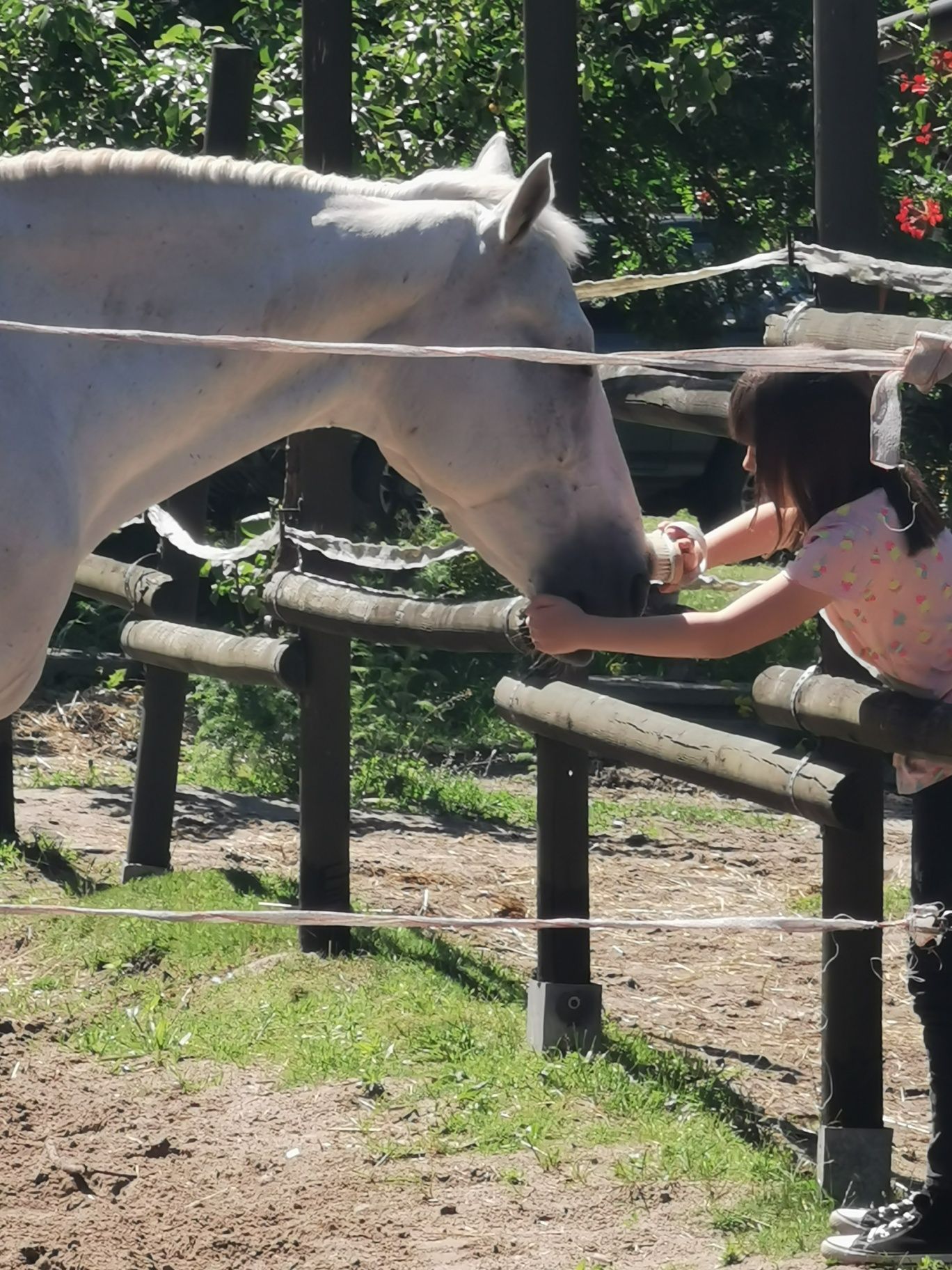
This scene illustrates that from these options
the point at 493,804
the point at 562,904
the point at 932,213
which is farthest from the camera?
the point at 493,804

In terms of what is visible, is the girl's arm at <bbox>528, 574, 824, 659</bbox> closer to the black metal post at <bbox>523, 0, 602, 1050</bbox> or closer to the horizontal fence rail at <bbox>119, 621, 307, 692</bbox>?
the black metal post at <bbox>523, 0, 602, 1050</bbox>

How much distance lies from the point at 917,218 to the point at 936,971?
153 inches

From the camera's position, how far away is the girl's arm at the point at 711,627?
8.70 ft

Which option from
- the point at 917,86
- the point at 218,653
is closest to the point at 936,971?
the point at 218,653

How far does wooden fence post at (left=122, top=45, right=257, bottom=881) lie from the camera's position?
5250 mm

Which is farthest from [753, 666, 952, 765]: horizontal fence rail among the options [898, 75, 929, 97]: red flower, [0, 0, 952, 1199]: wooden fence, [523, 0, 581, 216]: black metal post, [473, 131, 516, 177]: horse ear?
[898, 75, 929, 97]: red flower

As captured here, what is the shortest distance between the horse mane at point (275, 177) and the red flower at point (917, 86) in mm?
3665

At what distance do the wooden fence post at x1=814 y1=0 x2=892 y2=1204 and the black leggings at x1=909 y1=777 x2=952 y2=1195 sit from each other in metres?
0.28

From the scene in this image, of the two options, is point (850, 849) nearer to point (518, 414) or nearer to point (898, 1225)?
point (898, 1225)

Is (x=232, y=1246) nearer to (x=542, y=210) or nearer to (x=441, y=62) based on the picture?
(x=542, y=210)

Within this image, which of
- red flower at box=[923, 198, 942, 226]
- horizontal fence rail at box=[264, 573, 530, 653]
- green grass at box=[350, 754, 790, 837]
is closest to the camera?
horizontal fence rail at box=[264, 573, 530, 653]

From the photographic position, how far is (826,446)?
275 cm

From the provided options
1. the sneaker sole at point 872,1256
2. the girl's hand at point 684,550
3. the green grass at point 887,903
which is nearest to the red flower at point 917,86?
the green grass at point 887,903

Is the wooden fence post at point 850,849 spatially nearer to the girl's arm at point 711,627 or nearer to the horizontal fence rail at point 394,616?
the girl's arm at point 711,627
